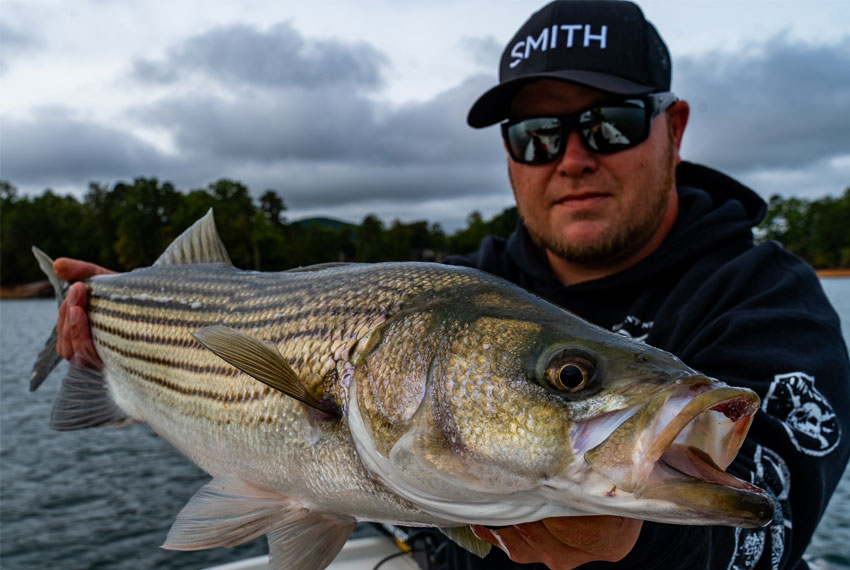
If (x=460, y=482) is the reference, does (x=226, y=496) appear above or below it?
below

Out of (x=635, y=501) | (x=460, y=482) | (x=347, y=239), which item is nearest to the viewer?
(x=635, y=501)

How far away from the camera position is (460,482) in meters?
1.58

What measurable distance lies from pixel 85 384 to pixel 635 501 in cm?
313

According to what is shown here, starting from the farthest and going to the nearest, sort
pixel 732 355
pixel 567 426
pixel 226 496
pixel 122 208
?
pixel 122 208
pixel 732 355
pixel 226 496
pixel 567 426

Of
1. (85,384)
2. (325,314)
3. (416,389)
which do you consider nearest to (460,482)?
(416,389)

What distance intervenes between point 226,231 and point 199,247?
51208mm

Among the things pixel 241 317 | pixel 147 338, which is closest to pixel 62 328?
pixel 147 338

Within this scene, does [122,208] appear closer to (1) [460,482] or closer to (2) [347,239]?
(2) [347,239]

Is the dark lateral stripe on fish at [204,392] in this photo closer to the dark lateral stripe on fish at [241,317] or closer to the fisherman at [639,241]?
the dark lateral stripe on fish at [241,317]

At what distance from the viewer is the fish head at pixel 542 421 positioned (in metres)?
1.29

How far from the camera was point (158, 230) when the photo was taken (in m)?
62.2

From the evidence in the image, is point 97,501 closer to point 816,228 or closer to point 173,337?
point 173,337

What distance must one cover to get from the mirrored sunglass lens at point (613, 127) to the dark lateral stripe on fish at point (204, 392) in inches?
85.1

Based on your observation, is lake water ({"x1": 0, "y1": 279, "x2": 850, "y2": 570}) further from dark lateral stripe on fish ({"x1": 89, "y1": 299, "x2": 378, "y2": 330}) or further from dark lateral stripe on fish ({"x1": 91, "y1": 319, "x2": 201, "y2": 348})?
dark lateral stripe on fish ({"x1": 89, "y1": 299, "x2": 378, "y2": 330})
